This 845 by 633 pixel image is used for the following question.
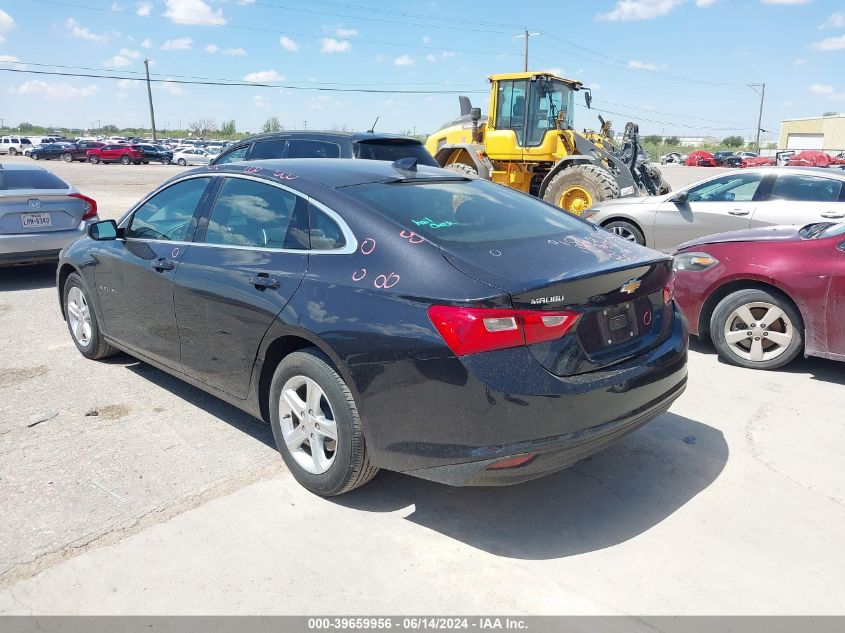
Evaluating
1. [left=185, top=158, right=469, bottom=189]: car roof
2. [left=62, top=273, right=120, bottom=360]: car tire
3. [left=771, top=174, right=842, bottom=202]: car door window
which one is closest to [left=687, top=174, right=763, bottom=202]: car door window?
[left=771, top=174, right=842, bottom=202]: car door window

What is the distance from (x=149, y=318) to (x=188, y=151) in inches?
2019

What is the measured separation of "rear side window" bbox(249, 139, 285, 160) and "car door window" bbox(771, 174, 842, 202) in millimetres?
6220

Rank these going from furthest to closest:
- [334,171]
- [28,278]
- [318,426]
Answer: [28,278] < [334,171] < [318,426]

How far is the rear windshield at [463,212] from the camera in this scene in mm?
3344

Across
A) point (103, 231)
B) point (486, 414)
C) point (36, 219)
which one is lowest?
point (486, 414)

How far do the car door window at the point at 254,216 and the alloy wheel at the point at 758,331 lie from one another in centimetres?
375

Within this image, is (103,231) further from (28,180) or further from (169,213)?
(28,180)

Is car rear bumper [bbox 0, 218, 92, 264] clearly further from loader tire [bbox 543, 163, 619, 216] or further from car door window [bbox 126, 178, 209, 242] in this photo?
loader tire [bbox 543, 163, 619, 216]

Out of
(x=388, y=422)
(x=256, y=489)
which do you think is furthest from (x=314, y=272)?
(x=256, y=489)

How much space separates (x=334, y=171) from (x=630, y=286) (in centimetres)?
173

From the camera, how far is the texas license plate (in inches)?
320

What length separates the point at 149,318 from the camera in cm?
453

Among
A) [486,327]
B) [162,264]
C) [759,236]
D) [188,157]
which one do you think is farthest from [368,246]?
[188,157]

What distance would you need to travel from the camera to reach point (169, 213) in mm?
4570
